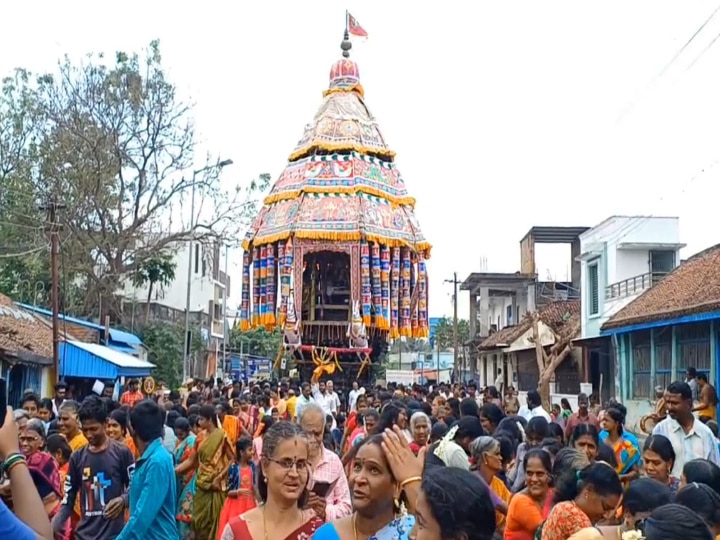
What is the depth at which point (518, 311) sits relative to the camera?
4475 centimetres

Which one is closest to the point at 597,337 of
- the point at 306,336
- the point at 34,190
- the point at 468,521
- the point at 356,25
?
the point at 306,336

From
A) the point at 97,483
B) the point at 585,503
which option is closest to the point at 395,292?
the point at 97,483

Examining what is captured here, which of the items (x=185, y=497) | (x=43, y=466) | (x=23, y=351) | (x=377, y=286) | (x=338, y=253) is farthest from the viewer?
(x=338, y=253)

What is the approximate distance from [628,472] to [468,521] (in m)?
5.11

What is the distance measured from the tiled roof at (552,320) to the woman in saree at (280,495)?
91.4 ft

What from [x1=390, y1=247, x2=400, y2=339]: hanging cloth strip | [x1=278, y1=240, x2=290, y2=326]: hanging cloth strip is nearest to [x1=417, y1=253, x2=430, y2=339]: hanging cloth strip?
[x1=390, y1=247, x2=400, y2=339]: hanging cloth strip

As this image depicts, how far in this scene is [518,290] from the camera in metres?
44.2

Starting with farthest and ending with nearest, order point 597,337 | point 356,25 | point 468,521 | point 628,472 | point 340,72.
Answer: point 356,25 → point 340,72 → point 597,337 → point 628,472 → point 468,521

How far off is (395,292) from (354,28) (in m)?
11.7

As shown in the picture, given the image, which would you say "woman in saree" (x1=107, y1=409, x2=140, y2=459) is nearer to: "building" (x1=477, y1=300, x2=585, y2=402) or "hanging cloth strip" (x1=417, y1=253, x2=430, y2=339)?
"building" (x1=477, y1=300, x2=585, y2=402)

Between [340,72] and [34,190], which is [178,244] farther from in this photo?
[340,72]

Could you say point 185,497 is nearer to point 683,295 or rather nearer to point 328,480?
point 328,480

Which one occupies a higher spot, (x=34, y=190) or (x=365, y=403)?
(x=34, y=190)

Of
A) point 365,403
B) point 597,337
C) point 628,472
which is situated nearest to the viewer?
point 628,472
